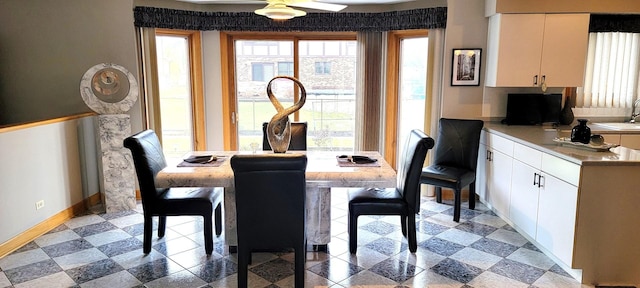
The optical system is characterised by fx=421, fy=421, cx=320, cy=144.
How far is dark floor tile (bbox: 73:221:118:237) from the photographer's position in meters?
3.77

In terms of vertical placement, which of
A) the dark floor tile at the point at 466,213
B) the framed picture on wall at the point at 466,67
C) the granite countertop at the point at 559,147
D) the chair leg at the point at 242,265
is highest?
the framed picture on wall at the point at 466,67

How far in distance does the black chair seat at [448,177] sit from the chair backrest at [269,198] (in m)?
1.93

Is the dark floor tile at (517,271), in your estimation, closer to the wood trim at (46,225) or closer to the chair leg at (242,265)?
the chair leg at (242,265)

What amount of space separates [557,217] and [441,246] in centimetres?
91

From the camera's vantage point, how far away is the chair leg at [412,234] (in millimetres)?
3287

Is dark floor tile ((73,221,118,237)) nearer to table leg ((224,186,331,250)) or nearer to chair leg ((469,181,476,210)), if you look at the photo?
table leg ((224,186,331,250))

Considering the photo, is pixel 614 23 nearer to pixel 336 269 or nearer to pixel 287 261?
pixel 336 269

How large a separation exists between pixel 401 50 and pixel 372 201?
2544mm

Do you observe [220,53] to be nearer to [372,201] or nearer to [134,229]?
[134,229]

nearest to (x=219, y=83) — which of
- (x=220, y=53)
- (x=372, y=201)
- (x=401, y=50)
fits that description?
(x=220, y=53)

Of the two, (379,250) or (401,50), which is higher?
(401,50)

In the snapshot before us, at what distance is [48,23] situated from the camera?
174 inches

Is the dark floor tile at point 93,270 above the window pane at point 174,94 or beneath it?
beneath

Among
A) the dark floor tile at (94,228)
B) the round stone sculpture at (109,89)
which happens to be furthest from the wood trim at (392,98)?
the dark floor tile at (94,228)
